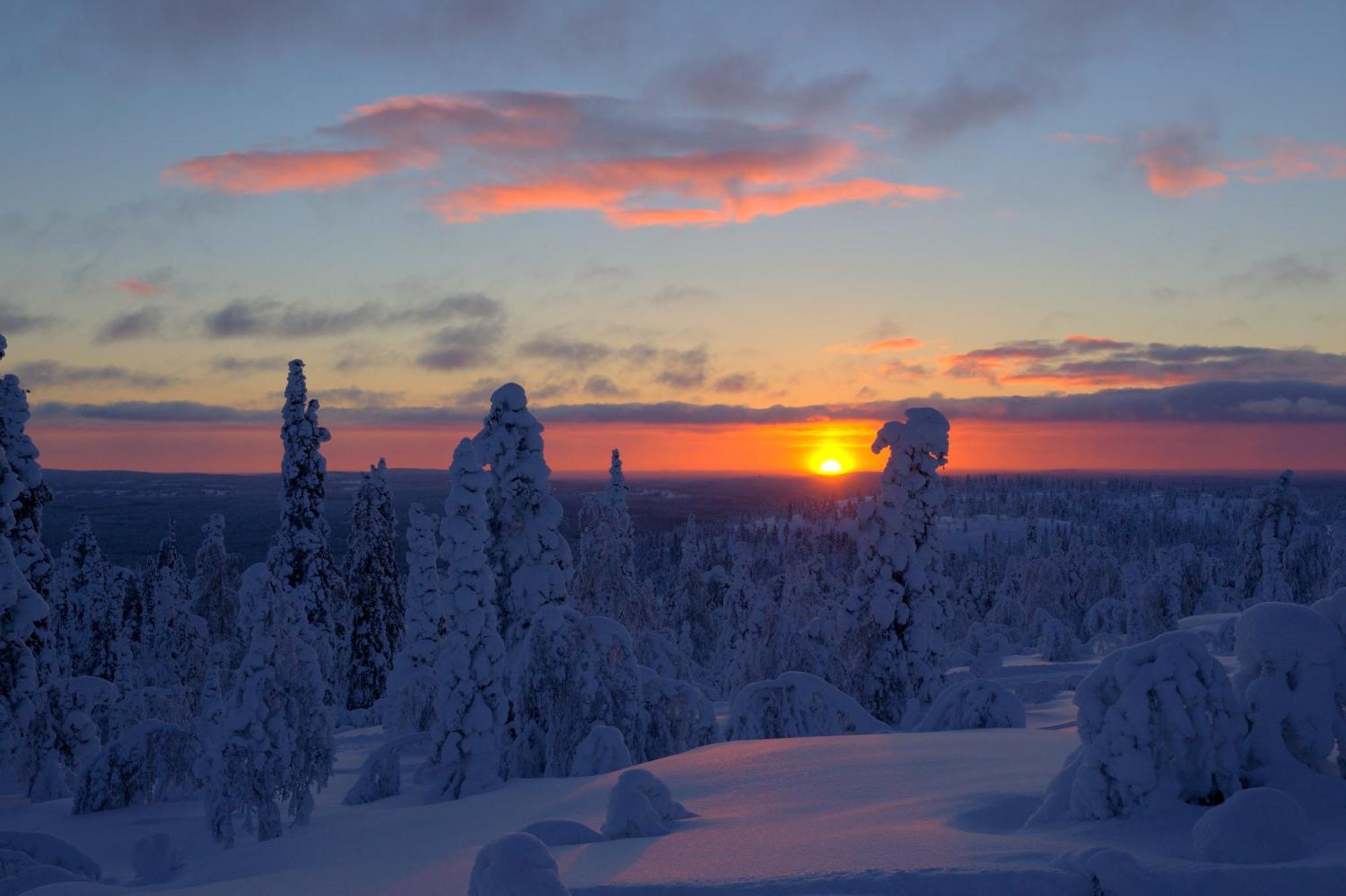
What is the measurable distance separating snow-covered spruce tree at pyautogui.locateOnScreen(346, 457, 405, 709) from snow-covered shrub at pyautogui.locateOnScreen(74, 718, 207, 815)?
24.3 m

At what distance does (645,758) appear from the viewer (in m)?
20.2

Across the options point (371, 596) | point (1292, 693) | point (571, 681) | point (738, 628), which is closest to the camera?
point (1292, 693)

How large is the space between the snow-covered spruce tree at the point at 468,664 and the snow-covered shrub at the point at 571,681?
928 mm

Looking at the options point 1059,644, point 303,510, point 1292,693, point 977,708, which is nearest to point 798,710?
point 977,708

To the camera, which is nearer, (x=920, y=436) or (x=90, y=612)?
(x=920, y=436)

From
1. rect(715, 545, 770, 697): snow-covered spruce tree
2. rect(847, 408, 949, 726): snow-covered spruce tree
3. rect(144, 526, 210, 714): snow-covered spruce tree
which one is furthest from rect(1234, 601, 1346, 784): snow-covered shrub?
rect(144, 526, 210, 714): snow-covered spruce tree

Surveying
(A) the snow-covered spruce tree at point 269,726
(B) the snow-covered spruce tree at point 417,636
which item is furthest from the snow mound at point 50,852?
(B) the snow-covered spruce tree at point 417,636

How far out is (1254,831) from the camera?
6.00 meters

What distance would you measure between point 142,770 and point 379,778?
15.4 feet

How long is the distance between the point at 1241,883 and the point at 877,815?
280 cm

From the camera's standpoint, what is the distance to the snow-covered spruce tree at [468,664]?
1833cm

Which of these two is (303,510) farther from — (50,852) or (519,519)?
(50,852)

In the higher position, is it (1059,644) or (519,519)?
(519,519)

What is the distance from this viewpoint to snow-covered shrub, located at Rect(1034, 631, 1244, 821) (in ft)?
22.9
